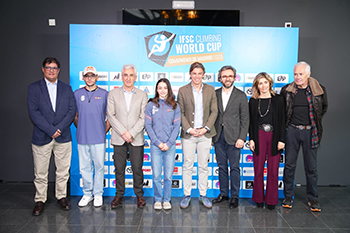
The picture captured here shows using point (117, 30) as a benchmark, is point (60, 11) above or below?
above

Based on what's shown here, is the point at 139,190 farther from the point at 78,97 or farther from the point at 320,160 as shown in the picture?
the point at 320,160

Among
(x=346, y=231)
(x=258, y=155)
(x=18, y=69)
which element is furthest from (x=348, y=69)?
(x=18, y=69)

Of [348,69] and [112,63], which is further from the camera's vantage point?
[348,69]

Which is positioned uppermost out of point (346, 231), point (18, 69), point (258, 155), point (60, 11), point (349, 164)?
point (60, 11)

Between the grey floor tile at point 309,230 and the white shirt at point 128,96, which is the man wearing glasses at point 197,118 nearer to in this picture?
the white shirt at point 128,96

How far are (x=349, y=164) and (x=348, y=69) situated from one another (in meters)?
1.69

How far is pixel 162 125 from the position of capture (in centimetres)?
344

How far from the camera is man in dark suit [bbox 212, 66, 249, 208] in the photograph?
3582 mm

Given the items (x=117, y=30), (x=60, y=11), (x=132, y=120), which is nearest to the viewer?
(x=132, y=120)

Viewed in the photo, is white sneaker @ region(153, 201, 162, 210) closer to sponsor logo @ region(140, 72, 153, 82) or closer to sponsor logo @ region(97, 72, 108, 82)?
sponsor logo @ region(140, 72, 153, 82)

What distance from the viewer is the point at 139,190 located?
3.64 metres

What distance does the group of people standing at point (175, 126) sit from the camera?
3.46m

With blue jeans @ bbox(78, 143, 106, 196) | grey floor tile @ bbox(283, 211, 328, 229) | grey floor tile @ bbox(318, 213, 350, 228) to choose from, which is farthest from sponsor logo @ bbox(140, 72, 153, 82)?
grey floor tile @ bbox(318, 213, 350, 228)

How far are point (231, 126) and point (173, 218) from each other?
142cm
